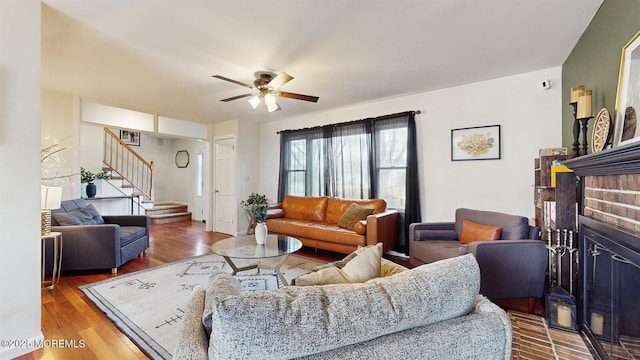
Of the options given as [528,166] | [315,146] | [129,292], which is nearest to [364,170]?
[315,146]

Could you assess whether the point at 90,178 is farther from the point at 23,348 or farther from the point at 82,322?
the point at 23,348

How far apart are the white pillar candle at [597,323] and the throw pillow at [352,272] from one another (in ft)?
5.48

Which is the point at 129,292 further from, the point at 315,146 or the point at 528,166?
the point at 528,166

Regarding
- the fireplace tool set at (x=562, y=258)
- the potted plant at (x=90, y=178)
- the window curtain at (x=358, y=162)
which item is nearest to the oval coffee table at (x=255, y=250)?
the window curtain at (x=358, y=162)

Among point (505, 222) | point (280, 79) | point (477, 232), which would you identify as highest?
point (280, 79)

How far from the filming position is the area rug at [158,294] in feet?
6.66

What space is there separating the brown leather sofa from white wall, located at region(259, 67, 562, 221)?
2.18 feet

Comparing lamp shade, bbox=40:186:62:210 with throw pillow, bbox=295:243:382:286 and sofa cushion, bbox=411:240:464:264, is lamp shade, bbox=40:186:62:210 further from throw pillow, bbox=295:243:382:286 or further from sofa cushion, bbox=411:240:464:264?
sofa cushion, bbox=411:240:464:264

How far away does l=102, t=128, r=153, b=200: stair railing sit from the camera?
688 centimetres

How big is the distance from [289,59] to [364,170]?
7.49 ft

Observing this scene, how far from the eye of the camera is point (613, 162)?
1.42m

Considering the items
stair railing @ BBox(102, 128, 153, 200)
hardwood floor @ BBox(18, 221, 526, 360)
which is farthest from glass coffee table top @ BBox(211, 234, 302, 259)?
stair railing @ BBox(102, 128, 153, 200)

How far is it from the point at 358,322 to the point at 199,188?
7840 millimetres

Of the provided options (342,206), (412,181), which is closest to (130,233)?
(342,206)
